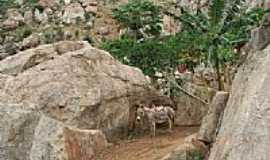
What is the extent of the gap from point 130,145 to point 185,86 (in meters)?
3.10

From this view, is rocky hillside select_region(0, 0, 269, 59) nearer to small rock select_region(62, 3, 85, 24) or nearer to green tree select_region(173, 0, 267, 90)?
small rock select_region(62, 3, 85, 24)

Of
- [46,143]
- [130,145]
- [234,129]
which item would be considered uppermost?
[234,129]

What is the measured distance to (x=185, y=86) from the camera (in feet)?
42.9

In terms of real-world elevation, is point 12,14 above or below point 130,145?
above

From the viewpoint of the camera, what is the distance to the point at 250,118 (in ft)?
16.5

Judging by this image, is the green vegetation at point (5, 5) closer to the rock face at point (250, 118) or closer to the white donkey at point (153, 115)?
the white donkey at point (153, 115)

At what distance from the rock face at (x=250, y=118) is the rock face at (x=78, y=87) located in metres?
4.64

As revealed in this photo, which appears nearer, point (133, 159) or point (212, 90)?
point (133, 159)

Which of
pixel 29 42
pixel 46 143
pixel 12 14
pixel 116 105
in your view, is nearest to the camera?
pixel 46 143

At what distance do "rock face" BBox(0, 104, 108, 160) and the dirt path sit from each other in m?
1.14

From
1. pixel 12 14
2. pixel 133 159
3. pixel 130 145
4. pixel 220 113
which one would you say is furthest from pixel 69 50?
pixel 12 14

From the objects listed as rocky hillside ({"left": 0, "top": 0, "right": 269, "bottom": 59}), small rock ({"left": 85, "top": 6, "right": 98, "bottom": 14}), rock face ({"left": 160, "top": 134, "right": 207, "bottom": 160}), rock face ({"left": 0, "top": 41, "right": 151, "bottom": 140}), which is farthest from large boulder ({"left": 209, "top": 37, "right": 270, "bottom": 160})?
small rock ({"left": 85, "top": 6, "right": 98, "bottom": 14})

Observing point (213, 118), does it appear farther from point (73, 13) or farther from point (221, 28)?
point (73, 13)

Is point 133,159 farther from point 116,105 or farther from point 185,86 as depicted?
point 185,86
